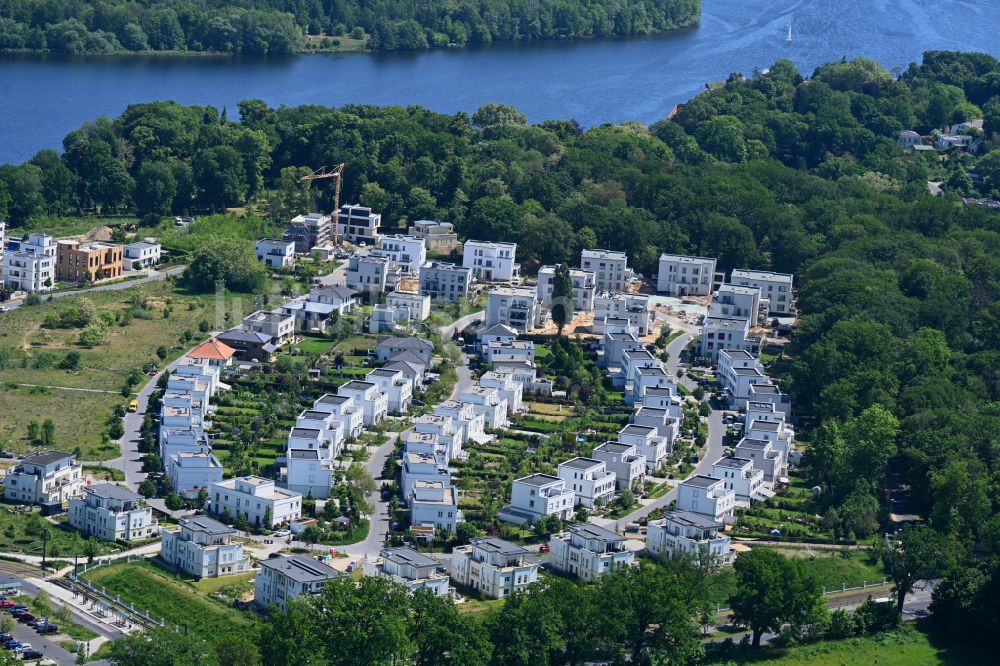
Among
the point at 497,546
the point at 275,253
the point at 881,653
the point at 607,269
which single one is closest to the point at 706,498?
the point at 497,546

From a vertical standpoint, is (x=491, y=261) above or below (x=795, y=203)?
below

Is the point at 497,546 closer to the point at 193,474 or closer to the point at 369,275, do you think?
the point at 193,474

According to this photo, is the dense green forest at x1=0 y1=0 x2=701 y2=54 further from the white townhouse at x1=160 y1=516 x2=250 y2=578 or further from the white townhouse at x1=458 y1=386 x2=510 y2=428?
the white townhouse at x1=160 y1=516 x2=250 y2=578

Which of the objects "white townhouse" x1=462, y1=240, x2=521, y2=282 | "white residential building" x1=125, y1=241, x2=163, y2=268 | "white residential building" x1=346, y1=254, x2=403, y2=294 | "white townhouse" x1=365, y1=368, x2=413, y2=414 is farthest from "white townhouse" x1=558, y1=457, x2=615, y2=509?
"white residential building" x1=125, y1=241, x2=163, y2=268

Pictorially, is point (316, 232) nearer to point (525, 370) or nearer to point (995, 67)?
point (525, 370)

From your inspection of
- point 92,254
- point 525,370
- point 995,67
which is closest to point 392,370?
point 525,370

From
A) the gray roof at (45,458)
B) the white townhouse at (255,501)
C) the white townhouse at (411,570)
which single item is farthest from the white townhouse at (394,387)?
the white townhouse at (411,570)
